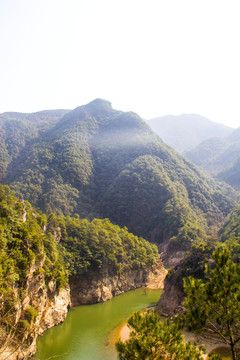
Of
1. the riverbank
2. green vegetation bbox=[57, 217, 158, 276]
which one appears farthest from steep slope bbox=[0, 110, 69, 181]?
the riverbank

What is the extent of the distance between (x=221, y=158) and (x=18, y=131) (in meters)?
105

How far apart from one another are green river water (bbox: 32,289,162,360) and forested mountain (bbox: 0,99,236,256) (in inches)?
992

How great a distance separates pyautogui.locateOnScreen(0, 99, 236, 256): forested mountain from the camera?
7298cm

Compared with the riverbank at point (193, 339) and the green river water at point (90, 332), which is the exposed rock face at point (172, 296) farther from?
the green river water at point (90, 332)

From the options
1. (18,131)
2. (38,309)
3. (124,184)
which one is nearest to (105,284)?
(38,309)

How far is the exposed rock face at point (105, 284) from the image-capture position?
38.1 m

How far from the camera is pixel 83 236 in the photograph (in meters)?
45.0

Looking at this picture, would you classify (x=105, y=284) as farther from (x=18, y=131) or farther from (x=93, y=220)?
(x=18, y=131)

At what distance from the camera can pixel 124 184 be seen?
85312 mm

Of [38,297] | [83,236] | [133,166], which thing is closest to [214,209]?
[133,166]

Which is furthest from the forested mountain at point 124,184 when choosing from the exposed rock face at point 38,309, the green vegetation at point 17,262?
the green vegetation at point 17,262

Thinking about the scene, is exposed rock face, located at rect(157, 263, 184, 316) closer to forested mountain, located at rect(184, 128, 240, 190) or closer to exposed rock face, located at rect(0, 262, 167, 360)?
exposed rock face, located at rect(0, 262, 167, 360)

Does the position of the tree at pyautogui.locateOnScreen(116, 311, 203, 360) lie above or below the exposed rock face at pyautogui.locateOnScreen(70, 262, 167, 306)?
above

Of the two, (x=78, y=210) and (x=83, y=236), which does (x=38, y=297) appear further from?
(x=78, y=210)
